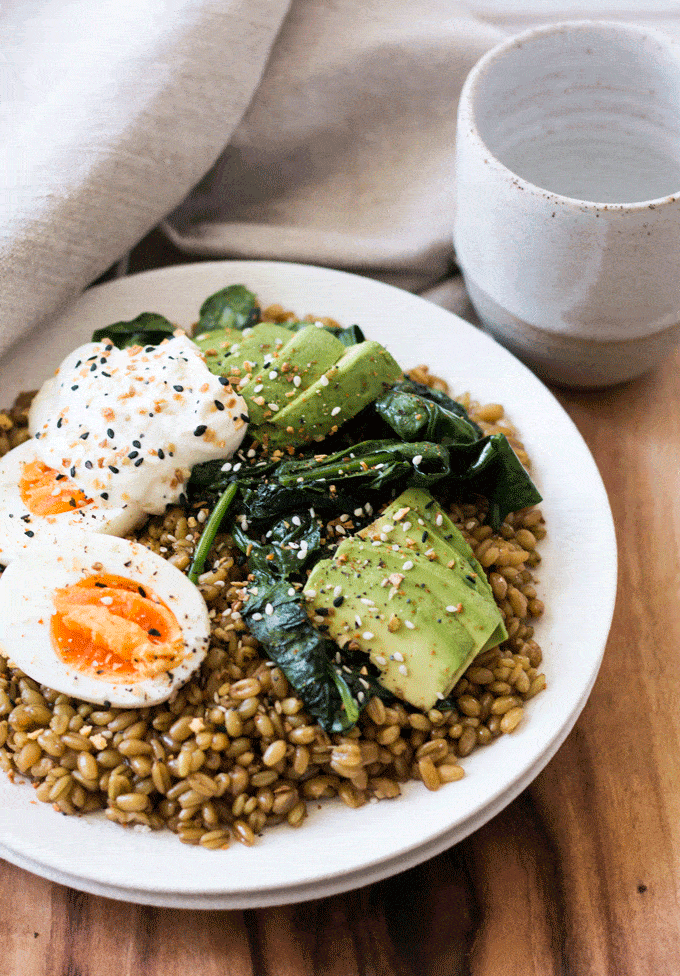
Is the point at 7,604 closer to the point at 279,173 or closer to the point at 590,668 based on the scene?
the point at 590,668

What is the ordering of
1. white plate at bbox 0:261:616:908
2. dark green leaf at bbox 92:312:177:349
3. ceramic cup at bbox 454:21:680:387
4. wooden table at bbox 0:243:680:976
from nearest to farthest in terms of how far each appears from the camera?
1. white plate at bbox 0:261:616:908
2. wooden table at bbox 0:243:680:976
3. ceramic cup at bbox 454:21:680:387
4. dark green leaf at bbox 92:312:177:349

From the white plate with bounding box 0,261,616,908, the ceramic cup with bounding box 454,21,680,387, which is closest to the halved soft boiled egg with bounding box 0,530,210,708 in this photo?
the white plate with bounding box 0,261,616,908

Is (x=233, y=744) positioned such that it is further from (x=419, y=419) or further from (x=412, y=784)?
(x=419, y=419)

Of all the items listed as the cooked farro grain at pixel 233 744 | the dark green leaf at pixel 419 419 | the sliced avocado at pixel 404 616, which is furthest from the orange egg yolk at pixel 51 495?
the dark green leaf at pixel 419 419

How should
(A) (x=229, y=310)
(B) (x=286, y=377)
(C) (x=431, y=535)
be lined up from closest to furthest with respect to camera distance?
(C) (x=431, y=535) < (B) (x=286, y=377) < (A) (x=229, y=310)

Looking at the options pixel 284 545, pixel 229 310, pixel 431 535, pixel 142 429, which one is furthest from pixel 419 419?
pixel 229 310

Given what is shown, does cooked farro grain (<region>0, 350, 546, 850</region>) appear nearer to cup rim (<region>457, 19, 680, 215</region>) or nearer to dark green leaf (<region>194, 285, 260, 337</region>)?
A: dark green leaf (<region>194, 285, 260, 337</region>)
